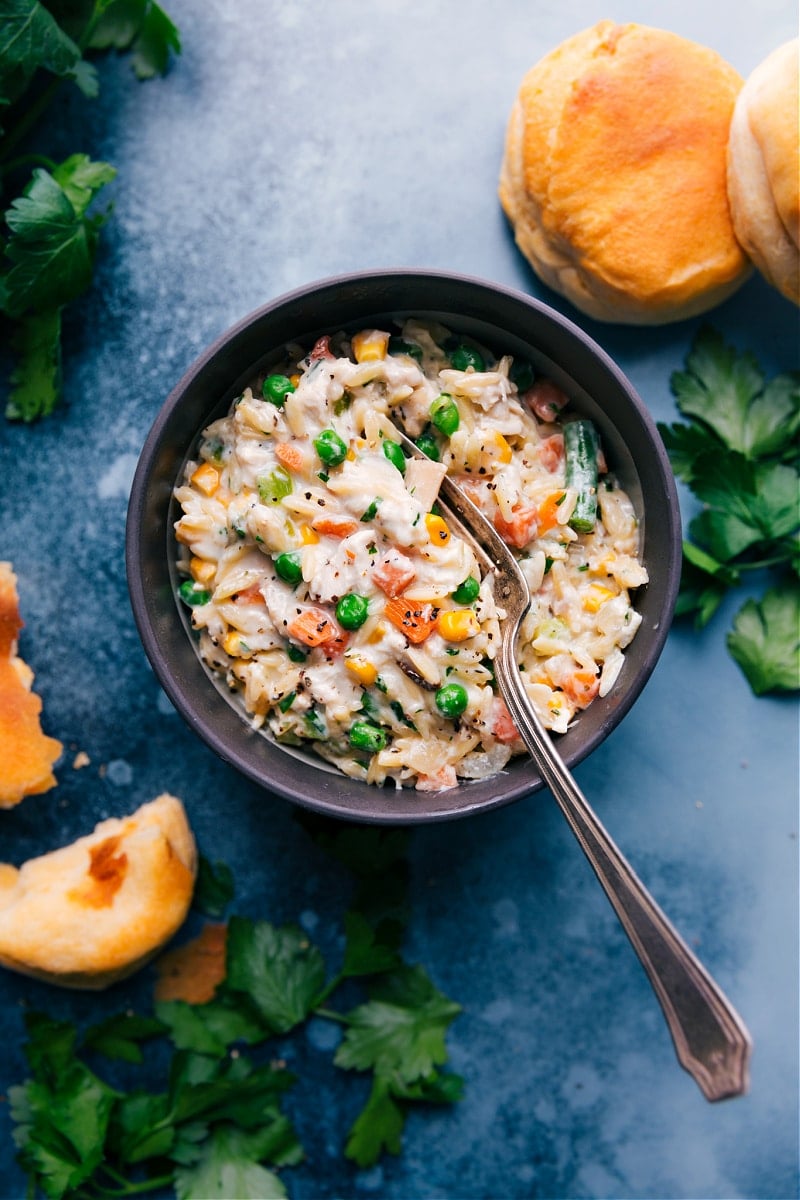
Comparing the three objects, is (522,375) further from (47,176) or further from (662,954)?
(662,954)

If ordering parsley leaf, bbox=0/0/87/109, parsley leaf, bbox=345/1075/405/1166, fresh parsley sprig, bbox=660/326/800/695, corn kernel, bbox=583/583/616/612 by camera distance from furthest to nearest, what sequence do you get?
parsley leaf, bbox=345/1075/405/1166, fresh parsley sprig, bbox=660/326/800/695, parsley leaf, bbox=0/0/87/109, corn kernel, bbox=583/583/616/612

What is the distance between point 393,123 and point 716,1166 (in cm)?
428

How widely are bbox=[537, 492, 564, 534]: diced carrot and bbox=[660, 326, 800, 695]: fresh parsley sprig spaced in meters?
0.79

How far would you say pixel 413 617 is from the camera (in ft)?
10.6

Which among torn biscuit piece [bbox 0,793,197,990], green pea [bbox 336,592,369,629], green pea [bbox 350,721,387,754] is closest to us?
green pea [bbox 336,592,369,629]

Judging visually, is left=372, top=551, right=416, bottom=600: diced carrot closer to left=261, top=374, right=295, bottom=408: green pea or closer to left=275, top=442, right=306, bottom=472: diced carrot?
left=275, top=442, right=306, bottom=472: diced carrot

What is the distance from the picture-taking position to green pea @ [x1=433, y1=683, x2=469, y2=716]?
3.22 metres

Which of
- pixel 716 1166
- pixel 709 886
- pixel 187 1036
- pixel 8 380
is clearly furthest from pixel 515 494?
pixel 716 1166

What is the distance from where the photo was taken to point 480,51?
13.2 ft

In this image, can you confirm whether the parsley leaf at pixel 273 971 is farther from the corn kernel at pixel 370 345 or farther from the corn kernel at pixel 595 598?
the corn kernel at pixel 370 345

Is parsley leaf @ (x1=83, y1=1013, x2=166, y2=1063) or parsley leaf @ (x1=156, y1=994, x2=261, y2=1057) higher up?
parsley leaf @ (x1=83, y1=1013, x2=166, y2=1063)

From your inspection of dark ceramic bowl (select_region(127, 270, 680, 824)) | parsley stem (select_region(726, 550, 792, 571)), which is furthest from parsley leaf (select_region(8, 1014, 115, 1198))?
parsley stem (select_region(726, 550, 792, 571))

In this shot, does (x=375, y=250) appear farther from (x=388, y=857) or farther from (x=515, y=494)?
(x=388, y=857)

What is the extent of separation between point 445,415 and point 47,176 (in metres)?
1.69
